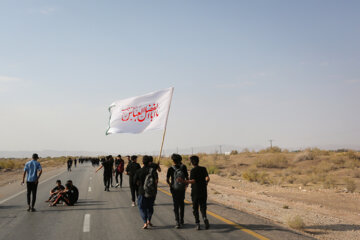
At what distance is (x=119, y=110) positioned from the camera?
14742 millimetres

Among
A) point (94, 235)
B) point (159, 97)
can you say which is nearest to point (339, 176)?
point (159, 97)

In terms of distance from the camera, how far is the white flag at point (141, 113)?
13.0 metres

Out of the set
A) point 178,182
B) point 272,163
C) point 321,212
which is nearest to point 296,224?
point 178,182

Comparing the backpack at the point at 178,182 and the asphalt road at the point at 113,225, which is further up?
the backpack at the point at 178,182

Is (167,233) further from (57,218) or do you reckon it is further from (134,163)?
(134,163)

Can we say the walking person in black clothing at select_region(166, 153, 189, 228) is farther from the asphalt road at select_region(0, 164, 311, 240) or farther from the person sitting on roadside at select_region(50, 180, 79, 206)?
the person sitting on roadside at select_region(50, 180, 79, 206)

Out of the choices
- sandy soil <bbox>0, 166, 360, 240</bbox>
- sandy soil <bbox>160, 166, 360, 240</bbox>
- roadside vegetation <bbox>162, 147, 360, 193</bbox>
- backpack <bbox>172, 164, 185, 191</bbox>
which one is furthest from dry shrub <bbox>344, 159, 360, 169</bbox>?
backpack <bbox>172, 164, 185, 191</bbox>

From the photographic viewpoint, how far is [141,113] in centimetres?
1380

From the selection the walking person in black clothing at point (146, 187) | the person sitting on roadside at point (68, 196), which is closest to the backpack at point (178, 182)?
the walking person in black clothing at point (146, 187)

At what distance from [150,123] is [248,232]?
681 cm

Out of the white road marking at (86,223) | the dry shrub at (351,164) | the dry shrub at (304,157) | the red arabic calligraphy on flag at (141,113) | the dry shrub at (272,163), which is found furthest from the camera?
the dry shrub at (304,157)

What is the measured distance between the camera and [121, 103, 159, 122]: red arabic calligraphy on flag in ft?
43.9

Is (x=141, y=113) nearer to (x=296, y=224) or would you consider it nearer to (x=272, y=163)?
(x=296, y=224)

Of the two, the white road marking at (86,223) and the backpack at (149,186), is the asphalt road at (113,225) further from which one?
the backpack at (149,186)
